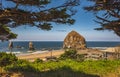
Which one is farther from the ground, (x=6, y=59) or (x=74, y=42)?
(x=74, y=42)

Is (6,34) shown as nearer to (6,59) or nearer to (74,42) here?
(6,59)

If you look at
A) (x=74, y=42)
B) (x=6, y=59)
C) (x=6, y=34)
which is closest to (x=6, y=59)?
(x=6, y=59)

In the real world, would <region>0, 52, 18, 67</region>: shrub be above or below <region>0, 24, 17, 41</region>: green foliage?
below

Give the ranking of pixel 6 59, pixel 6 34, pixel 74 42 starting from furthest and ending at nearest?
1. pixel 74 42
2. pixel 6 59
3. pixel 6 34

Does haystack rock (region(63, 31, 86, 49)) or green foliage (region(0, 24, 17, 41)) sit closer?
green foliage (region(0, 24, 17, 41))

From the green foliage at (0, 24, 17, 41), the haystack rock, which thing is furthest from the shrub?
the haystack rock

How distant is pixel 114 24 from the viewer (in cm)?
1773

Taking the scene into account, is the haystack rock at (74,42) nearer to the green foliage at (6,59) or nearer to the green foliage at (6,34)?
the green foliage at (6,59)

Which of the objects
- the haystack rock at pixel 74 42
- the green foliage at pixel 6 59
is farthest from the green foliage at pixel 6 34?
the haystack rock at pixel 74 42

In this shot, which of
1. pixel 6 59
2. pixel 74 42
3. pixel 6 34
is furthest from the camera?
pixel 74 42

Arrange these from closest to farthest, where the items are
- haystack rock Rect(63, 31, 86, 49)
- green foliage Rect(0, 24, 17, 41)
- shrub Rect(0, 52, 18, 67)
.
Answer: green foliage Rect(0, 24, 17, 41) → shrub Rect(0, 52, 18, 67) → haystack rock Rect(63, 31, 86, 49)

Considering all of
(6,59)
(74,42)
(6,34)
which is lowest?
(6,59)

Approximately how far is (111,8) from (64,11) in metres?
2.60

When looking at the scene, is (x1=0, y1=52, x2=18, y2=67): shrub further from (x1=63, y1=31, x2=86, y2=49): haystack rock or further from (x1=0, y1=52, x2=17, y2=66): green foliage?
(x1=63, y1=31, x2=86, y2=49): haystack rock
